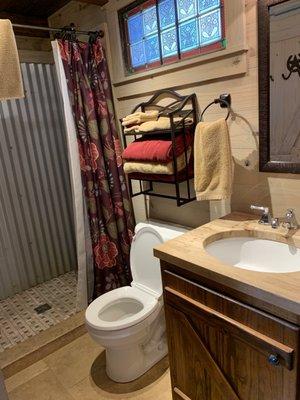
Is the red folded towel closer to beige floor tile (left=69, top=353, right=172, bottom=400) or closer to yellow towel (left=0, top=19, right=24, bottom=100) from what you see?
yellow towel (left=0, top=19, right=24, bottom=100)

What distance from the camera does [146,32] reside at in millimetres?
1785

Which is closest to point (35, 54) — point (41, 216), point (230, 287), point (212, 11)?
point (41, 216)

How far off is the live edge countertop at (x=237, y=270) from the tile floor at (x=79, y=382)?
84cm

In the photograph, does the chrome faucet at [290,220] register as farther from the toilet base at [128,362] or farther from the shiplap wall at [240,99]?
the toilet base at [128,362]

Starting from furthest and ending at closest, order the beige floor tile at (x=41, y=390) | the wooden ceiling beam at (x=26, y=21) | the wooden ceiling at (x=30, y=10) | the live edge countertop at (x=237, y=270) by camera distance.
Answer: the wooden ceiling beam at (x=26, y=21)
the wooden ceiling at (x=30, y=10)
the beige floor tile at (x=41, y=390)
the live edge countertop at (x=237, y=270)

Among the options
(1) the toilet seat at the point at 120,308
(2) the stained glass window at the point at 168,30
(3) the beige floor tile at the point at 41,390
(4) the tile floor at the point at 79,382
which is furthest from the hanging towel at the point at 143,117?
(3) the beige floor tile at the point at 41,390

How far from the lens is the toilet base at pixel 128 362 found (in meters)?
1.69

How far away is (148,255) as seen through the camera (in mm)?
1836

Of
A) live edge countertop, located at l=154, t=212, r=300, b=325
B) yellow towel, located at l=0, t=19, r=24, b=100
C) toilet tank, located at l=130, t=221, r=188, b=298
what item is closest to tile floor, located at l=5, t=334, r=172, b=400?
toilet tank, located at l=130, t=221, r=188, b=298

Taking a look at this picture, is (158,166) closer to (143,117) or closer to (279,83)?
(143,117)

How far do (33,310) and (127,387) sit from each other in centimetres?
105

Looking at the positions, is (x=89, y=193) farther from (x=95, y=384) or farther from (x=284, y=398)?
(x=284, y=398)

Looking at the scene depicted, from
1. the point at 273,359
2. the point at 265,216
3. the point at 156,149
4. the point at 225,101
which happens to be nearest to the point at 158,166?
the point at 156,149

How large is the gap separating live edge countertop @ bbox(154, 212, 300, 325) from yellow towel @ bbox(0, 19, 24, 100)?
3.40 ft
